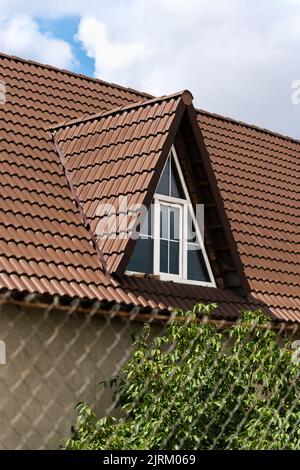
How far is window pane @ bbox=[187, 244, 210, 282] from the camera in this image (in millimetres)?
9672

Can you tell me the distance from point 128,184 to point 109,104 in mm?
3355

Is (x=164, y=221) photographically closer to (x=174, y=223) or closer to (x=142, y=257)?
(x=174, y=223)

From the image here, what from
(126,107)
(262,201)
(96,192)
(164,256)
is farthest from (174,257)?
(262,201)

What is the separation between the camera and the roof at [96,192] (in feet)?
27.8

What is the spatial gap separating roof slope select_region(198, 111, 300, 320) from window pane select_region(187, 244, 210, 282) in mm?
665

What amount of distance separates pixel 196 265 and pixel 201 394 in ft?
8.36

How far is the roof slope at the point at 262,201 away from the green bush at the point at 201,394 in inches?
84.6

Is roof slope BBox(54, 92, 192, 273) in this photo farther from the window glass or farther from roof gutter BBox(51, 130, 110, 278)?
the window glass

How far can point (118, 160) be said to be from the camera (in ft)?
31.6

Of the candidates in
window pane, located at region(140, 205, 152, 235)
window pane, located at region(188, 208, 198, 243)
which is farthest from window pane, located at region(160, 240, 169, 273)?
window pane, located at region(188, 208, 198, 243)
